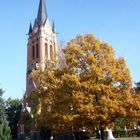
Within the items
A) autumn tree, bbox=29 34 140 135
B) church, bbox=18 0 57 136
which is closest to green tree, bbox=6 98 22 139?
church, bbox=18 0 57 136

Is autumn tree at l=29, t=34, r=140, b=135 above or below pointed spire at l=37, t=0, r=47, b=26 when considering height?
below

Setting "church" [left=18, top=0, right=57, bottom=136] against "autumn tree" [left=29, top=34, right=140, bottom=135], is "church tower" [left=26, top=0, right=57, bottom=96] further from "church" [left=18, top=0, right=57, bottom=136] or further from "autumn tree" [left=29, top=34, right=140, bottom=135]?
"autumn tree" [left=29, top=34, right=140, bottom=135]

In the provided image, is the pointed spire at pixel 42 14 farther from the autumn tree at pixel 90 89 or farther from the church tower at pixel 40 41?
the autumn tree at pixel 90 89

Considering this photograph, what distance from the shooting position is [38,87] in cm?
2578

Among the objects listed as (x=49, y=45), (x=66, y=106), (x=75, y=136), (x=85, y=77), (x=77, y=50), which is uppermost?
(x=49, y=45)

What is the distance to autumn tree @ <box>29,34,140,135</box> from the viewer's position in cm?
1867

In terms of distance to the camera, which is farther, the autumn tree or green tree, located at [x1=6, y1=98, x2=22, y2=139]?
green tree, located at [x1=6, y1=98, x2=22, y2=139]

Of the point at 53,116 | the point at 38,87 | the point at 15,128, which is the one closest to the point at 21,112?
the point at 15,128

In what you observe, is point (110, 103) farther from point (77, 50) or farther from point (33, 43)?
point (33, 43)

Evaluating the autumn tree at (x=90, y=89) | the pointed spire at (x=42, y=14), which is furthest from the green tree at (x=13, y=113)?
the autumn tree at (x=90, y=89)

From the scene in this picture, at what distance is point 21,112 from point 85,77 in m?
34.8

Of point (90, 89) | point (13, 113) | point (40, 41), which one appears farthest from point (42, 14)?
point (90, 89)

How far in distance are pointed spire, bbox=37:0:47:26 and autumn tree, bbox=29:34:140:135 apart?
1673 inches

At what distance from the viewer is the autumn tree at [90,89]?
61.3 feet
